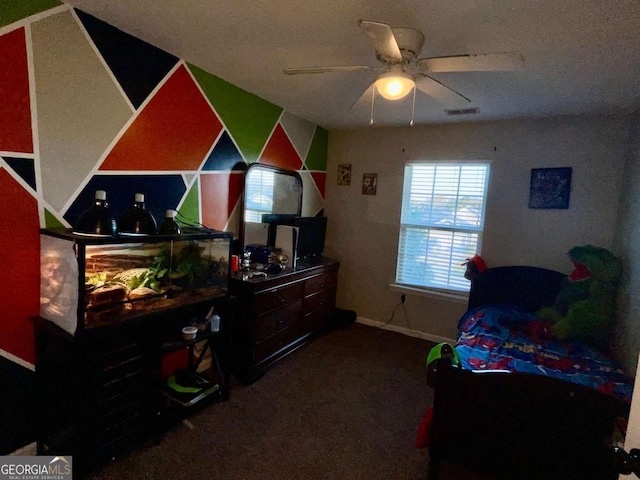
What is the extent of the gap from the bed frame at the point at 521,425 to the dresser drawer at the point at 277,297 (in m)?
1.34

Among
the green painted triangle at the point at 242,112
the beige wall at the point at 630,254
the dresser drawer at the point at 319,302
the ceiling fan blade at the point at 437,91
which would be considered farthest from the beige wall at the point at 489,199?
the green painted triangle at the point at 242,112

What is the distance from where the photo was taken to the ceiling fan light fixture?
64.0 inches

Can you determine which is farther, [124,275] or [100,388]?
[124,275]

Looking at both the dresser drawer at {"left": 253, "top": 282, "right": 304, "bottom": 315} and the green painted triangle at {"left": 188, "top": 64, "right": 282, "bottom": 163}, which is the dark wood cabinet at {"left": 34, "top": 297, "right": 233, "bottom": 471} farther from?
the green painted triangle at {"left": 188, "top": 64, "right": 282, "bottom": 163}

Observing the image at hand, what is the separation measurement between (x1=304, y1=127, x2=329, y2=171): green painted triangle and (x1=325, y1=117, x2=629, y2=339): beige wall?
82 mm

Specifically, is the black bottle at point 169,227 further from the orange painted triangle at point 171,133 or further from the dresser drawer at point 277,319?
the dresser drawer at point 277,319

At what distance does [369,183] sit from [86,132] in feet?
9.36

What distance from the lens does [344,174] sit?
4.10m

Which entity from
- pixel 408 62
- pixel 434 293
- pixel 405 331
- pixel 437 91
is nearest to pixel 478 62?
pixel 408 62

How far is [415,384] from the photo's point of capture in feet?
8.96

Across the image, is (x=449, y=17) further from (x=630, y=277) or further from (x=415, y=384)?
(x=415, y=384)

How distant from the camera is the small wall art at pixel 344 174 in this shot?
407 centimetres

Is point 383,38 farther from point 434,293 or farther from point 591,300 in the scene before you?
point 434,293

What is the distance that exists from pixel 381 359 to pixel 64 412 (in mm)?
2416
